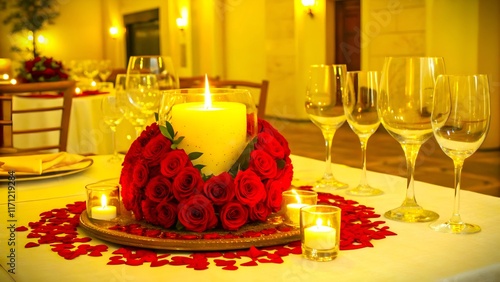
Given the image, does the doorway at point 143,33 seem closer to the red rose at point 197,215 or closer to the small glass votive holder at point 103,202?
the small glass votive holder at point 103,202

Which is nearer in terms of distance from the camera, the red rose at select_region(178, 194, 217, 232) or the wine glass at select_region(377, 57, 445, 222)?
the red rose at select_region(178, 194, 217, 232)

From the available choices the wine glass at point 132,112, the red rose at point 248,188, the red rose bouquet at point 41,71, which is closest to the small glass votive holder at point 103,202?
the red rose at point 248,188

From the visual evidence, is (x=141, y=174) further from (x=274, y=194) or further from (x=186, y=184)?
(x=274, y=194)

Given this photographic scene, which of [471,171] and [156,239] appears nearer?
[156,239]

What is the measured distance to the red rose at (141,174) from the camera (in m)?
1.04

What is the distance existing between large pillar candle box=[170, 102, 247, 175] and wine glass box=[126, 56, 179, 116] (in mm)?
759

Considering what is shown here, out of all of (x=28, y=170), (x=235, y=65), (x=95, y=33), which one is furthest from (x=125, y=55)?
(x=28, y=170)

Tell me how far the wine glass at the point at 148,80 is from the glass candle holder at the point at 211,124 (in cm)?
73

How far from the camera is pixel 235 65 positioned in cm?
1284

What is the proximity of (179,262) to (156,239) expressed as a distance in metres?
0.08

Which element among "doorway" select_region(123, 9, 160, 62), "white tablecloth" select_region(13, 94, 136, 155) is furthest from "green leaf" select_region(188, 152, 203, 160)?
"doorway" select_region(123, 9, 160, 62)

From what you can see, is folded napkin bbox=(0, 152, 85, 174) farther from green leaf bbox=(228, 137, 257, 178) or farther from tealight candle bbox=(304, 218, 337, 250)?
tealight candle bbox=(304, 218, 337, 250)

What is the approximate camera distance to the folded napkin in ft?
5.18

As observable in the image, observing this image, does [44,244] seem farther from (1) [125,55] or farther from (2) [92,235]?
(1) [125,55]
